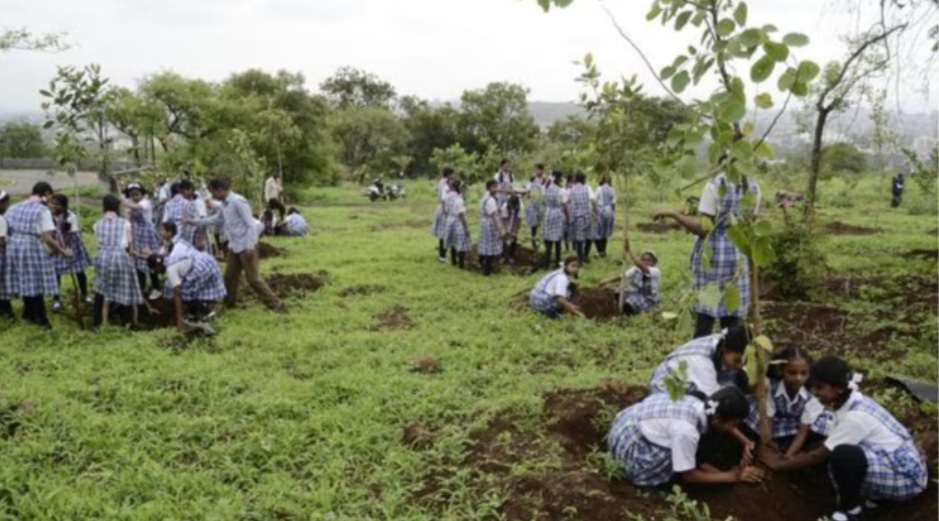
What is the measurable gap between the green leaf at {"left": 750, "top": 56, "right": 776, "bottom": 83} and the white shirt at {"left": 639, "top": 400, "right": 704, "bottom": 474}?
6.65 ft

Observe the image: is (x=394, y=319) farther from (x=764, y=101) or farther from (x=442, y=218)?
(x=764, y=101)

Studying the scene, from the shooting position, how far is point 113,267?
7.53 metres

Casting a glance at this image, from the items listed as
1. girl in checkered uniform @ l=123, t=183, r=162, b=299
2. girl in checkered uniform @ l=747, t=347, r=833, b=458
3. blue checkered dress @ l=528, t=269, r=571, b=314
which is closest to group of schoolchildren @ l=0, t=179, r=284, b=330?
girl in checkered uniform @ l=123, t=183, r=162, b=299

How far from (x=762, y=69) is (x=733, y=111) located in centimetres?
15

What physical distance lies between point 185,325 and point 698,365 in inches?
204

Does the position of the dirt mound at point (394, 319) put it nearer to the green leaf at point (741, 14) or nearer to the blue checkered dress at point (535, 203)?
the blue checkered dress at point (535, 203)

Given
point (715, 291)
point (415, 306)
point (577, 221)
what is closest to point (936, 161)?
point (577, 221)

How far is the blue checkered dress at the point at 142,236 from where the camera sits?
8.95m

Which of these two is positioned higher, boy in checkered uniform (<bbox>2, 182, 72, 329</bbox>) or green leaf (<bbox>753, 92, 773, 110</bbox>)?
green leaf (<bbox>753, 92, 773, 110</bbox>)

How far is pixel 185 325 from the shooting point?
7.33 m

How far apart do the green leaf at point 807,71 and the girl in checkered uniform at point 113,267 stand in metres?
6.74

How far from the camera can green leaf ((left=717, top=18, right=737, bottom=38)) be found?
2.45m

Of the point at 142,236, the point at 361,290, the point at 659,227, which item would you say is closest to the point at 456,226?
the point at 361,290

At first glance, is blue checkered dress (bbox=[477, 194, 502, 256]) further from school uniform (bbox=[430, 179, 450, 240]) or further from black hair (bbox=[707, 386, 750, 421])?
black hair (bbox=[707, 386, 750, 421])
